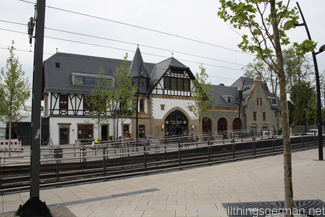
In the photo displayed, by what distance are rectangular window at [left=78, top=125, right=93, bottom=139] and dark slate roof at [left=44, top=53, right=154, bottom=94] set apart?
13.0ft

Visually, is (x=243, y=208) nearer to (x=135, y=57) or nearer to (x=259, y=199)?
(x=259, y=199)

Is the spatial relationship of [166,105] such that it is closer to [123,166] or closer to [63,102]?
[63,102]

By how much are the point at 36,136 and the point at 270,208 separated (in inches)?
206

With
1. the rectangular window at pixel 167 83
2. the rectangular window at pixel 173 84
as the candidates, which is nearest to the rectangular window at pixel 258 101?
the rectangular window at pixel 173 84

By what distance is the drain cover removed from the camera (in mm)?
5105

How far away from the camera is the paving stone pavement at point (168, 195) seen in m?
5.61

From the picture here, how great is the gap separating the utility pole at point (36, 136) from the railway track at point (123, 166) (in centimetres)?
298

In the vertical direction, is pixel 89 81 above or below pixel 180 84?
below

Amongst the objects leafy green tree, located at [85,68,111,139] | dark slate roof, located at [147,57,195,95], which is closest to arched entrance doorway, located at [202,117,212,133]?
dark slate roof, located at [147,57,195,95]

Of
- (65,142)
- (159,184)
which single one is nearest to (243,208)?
(159,184)

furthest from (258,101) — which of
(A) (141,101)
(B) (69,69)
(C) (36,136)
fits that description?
(C) (36,136)

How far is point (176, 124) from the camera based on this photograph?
3434 cm

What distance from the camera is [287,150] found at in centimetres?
467

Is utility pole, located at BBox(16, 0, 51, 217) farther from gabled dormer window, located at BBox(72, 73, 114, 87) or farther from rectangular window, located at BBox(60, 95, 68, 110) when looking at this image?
rectangular window, located at BBox(60, 95, 68, 110)
